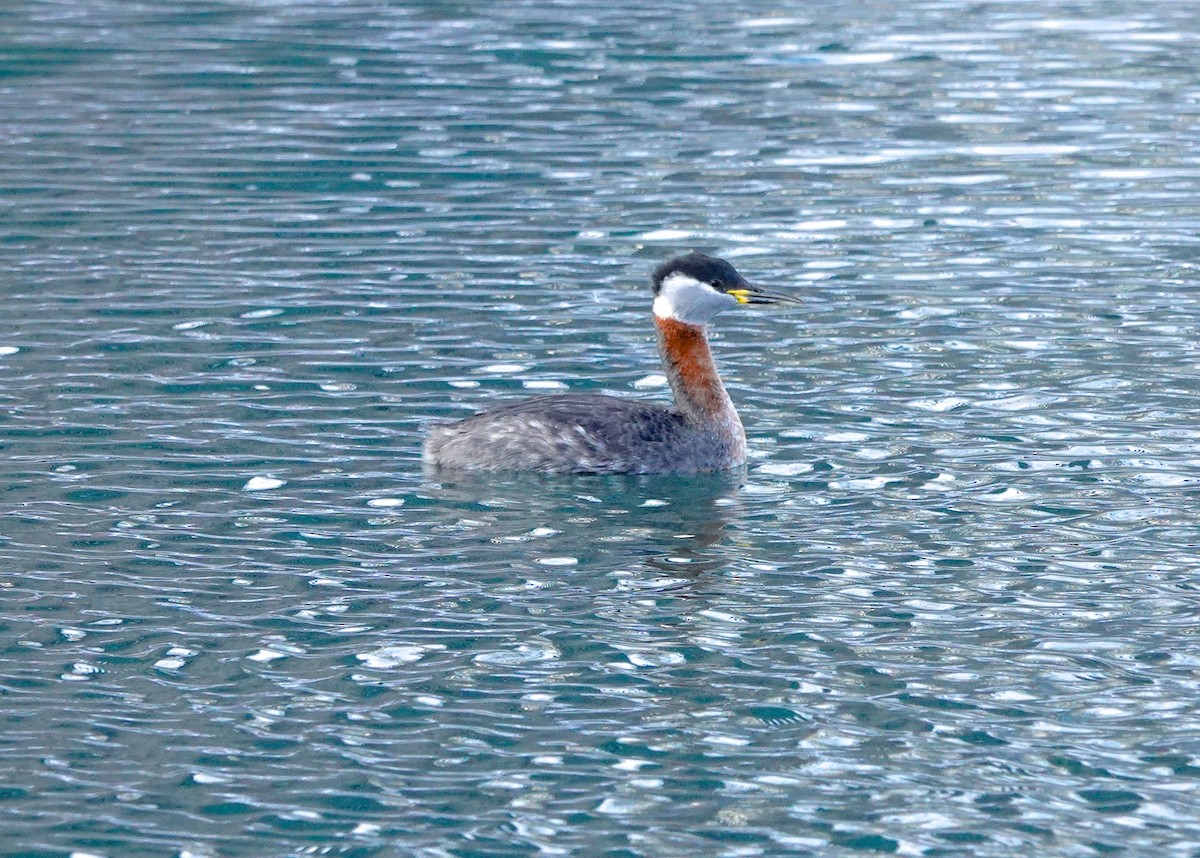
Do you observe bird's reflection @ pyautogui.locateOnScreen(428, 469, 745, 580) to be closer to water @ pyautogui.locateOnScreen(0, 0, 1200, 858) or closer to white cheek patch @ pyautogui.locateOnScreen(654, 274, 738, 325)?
water @ pyautogui.locateOnScreen(0, 0, 1200, 858)

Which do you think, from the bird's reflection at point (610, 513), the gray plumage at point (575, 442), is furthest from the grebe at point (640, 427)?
the bird's reflection at point (610, 513)

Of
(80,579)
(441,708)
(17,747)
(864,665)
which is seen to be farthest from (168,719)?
(864,665)

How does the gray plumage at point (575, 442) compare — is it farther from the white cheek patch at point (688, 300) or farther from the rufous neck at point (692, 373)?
the white cheek patch at point (688, 300)

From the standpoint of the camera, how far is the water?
8.32m

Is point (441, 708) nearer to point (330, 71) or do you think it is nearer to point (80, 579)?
point (80, 579)

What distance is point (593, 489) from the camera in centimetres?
1245

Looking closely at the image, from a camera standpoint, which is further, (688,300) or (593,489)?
(688,300)

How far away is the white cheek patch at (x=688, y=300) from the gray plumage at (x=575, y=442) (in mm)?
812

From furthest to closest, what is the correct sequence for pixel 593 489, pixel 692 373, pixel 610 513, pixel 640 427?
pixel 692 373 < pixel 640 427 < pixel 593 489 < pixel 610 513

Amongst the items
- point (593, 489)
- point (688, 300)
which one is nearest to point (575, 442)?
point (593, 489)

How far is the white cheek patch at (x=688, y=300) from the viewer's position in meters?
13.1

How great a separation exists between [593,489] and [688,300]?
1556mm

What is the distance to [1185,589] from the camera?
411 inches

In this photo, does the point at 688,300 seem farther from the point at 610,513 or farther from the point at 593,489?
the point at 610,513
